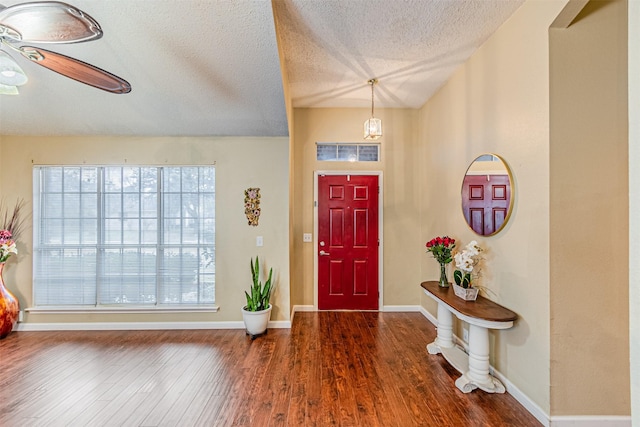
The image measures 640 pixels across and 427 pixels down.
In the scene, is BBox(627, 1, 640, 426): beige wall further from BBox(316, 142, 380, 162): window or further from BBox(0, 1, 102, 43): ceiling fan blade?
BBox(316, 142, 380, 162): window

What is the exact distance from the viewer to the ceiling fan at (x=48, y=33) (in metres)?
1.15

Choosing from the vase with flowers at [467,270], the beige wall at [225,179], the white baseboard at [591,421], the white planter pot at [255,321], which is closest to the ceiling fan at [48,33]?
the beige wall at [225,179]

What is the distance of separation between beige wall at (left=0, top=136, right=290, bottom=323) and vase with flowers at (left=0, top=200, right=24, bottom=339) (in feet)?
0.59

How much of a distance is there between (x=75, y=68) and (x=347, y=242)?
3249mm

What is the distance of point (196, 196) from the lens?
11.2 feet

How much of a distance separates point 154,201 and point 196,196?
1.66 ft

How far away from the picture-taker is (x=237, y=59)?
7.49ft

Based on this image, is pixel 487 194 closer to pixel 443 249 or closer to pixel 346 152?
pixel 443 249

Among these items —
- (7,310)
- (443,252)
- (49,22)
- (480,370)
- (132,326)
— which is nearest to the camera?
(49,22)

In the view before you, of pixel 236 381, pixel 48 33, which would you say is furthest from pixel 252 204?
pixel 48 33

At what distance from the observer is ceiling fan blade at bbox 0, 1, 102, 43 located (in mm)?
1137

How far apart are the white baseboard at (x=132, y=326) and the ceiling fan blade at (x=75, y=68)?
2.70 meters

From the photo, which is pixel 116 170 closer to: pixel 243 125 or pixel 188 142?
pixel 188 142

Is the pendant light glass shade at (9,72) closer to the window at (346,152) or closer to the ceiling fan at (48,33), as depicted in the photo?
the ceiling fan at (48,33)
